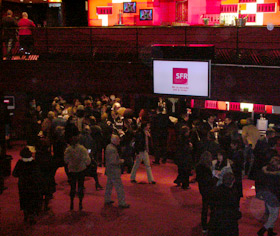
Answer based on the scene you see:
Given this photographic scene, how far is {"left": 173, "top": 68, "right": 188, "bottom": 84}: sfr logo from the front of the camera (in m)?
12.2

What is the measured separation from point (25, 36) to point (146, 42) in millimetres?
3834

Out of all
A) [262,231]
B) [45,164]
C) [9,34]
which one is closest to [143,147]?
[45,164]

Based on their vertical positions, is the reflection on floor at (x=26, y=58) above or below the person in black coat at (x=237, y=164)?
above

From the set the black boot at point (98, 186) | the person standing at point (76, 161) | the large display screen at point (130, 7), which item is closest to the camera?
the person standing at point (76, 161)

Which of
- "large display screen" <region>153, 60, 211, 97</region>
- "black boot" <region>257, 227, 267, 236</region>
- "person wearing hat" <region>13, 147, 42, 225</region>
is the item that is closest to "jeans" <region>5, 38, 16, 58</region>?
"large display screen" <region>153, 60, 211, 97</region>

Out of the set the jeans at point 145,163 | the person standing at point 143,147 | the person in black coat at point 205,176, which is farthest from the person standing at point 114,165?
the person in black coat at point 205,176

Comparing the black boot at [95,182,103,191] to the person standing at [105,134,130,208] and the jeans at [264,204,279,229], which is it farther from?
the jeans at [264,204,279,229]

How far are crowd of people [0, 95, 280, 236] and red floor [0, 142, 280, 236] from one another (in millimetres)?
255

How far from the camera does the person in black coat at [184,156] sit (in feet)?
35.5

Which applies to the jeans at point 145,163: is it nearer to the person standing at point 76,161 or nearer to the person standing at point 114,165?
the person standing at point 114,165

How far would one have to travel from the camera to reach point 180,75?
12344 mm

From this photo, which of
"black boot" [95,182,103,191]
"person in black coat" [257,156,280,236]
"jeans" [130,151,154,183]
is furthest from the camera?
"jeans" [130,151,154,183]

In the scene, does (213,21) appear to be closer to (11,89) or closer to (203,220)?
(11,89)

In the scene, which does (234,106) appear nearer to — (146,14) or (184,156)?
(184,156)
